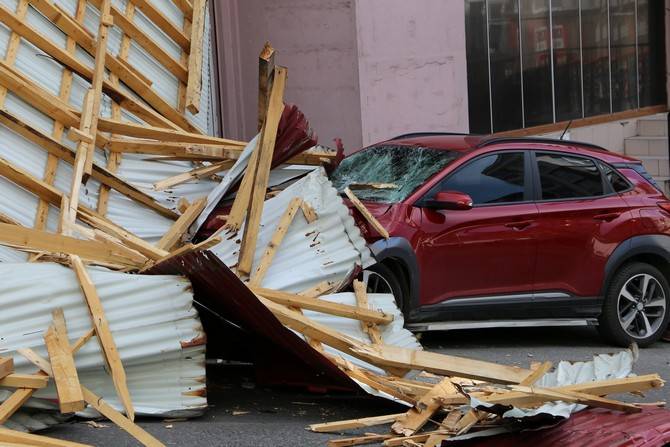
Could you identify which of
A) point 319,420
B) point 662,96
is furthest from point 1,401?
point 662,96

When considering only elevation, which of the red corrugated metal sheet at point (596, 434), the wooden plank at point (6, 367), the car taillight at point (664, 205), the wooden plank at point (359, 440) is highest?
the car taillight at point (664, 205)

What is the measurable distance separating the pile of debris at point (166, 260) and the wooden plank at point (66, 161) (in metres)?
0.01

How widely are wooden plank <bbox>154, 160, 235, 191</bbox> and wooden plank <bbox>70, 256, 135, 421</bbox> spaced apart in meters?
2.53

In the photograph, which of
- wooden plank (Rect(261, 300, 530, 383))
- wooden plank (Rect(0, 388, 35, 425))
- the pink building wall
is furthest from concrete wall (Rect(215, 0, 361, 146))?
wooden plank (Rect(0, 388, 35, 425))

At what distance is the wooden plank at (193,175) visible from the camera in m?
9.36

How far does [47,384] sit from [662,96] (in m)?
17.9

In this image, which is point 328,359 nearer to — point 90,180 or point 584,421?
point 584,421

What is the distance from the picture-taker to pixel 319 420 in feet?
23.4

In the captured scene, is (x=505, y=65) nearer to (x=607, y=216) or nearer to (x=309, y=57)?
(x=309, y=57)

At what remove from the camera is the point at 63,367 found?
249 inches

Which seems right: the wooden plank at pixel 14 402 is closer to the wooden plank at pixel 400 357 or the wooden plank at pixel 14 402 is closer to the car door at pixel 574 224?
the wooden plank at pixel 400 357

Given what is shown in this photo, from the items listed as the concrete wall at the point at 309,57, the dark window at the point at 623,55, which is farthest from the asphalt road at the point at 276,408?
the dark window at the point at 623,55

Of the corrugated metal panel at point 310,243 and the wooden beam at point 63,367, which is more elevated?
the corrugated metal panel at point 310,243

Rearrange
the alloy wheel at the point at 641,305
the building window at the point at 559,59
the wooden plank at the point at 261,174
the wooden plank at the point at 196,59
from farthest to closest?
1. the building window at the point at 559,59
2. the wooden plank at the point at 196,59
3. the alloy wheel at the point at 641,305
4. the wooden plank at the point at 261,174
